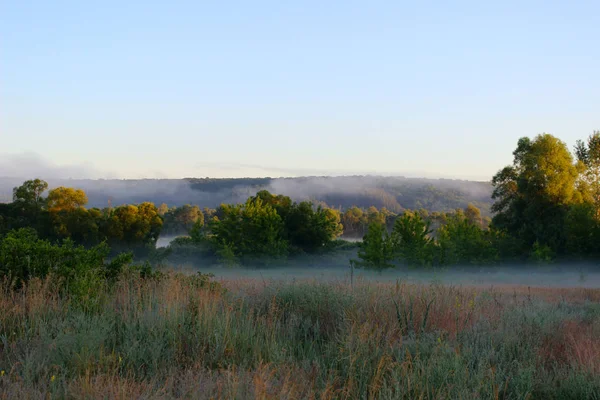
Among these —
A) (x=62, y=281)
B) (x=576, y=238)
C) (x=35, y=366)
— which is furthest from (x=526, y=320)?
(x=576, y=238)

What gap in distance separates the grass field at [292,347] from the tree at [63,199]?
39.1 m

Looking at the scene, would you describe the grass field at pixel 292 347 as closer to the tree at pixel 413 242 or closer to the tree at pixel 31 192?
the tree at pixel 413 242

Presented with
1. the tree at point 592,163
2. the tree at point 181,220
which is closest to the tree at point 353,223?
the tree at point 181,220

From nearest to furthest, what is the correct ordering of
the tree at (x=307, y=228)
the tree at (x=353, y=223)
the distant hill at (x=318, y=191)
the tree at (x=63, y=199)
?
the tree at (x=307, y=228)
the tree at (x=63, y=199)
the tree at (x=353, y=223)
the distant hill at (x=318, y=191)

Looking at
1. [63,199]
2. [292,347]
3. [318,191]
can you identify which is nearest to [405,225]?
[63,199]

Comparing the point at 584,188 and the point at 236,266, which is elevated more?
the point at 584,188

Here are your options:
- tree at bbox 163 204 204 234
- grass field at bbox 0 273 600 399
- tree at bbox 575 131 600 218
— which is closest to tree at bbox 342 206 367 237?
tree at bbox 163 204 204 234

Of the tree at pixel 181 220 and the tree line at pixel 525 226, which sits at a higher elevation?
the tree line at pixel 525 226

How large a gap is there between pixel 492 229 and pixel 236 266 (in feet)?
65.9

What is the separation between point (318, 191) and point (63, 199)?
10830cm

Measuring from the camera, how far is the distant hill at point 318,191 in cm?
13462

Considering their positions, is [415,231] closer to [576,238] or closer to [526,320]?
[576,238]

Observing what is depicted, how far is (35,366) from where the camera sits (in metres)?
5.64

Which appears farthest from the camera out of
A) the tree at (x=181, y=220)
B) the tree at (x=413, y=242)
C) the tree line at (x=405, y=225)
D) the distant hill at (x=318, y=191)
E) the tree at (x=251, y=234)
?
the distant hill at (x=318, y=191)
